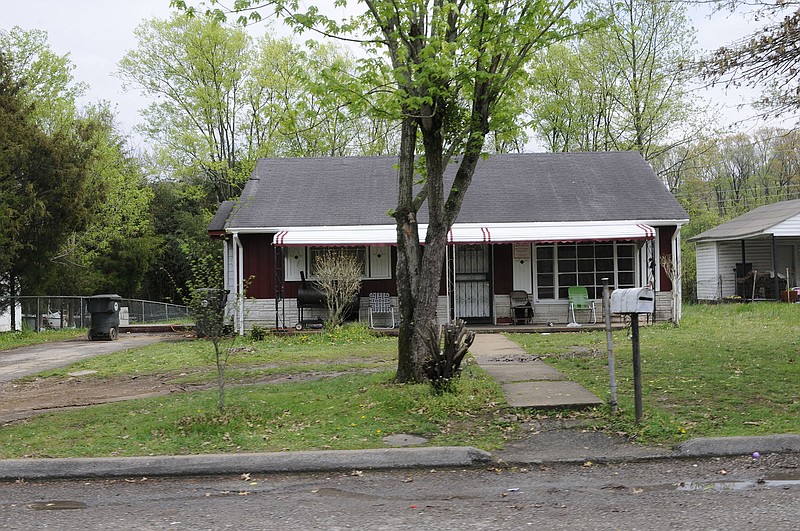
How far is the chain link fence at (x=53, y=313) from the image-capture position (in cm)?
2174

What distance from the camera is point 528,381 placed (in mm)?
9344

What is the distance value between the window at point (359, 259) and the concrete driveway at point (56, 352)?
3.81m

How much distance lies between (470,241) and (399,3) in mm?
9635

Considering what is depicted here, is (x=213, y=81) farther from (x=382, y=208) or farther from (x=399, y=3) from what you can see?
(x=399, y=3)

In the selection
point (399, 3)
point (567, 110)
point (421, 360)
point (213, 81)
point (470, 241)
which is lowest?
point (421, 360)

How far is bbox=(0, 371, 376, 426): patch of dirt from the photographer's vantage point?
30.0 feet

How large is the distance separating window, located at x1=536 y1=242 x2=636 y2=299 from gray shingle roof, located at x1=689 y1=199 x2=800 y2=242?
34.1ft

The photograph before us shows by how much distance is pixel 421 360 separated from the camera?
341 inches

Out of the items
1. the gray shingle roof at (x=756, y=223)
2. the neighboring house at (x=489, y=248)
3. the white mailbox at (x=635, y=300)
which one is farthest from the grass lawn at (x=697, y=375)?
the gray shingle roof at (x=756, y=223)

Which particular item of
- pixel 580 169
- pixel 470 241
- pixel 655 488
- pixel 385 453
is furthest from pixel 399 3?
pixel 580 169

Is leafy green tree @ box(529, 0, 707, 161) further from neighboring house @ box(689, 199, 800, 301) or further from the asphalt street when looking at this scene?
the asphalt street

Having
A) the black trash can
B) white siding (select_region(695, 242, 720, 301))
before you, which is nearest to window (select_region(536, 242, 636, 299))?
the black trash can

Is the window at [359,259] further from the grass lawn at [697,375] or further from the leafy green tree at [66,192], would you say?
the leafy green tree at [66,192]

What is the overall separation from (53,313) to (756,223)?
25.0 meters
